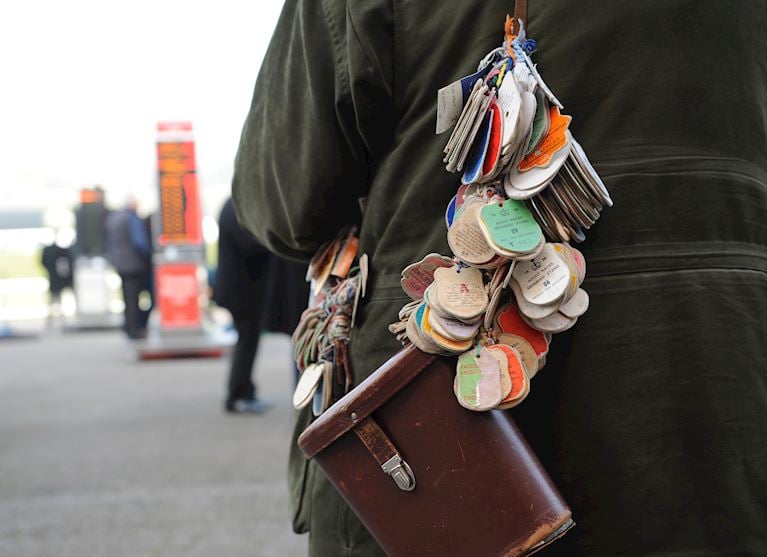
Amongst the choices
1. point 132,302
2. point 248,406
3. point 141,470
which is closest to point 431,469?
point 141,470

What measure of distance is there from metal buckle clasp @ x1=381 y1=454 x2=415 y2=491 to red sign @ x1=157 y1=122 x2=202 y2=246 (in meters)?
8.60

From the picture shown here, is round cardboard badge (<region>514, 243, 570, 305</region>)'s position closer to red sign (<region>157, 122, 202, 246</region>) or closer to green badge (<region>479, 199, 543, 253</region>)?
green badge (<region>479, 199, 543, 253</region>)

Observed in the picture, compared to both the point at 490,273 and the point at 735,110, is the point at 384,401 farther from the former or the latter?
the point at 735,110

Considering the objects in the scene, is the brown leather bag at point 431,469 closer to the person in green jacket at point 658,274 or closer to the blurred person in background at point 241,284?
the person in green jacket at point 658,274

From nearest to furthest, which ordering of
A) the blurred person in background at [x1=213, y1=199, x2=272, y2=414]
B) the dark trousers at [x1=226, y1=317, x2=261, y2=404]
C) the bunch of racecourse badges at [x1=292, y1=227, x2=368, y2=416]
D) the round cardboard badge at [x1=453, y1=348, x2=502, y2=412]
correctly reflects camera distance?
the round cardboard badge at [x1=453, y1=348, x2=502, y2=412], the bunch of racecourse badges at [x1=292, y1=227, x2=368, y2=416], the blurred person in background at [x1=213, y1=199, x2=272, y2=414], the dark trousers at [x1=226, y1=317, x2=261, y2=404]

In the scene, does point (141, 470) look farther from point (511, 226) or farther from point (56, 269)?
point (56, 269)

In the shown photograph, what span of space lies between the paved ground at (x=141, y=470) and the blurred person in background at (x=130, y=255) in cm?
284

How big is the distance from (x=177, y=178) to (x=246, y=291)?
443cm

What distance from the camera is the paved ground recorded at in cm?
348

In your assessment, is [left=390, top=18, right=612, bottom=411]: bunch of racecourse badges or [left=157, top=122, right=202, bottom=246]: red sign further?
[left=157, top=122, right=202, bottom=246]: red sign

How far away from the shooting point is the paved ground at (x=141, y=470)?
137 inches

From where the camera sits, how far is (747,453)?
1172 millimetres

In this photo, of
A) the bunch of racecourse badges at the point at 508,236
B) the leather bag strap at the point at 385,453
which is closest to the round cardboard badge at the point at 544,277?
the bunch of racecourse badges at the point at 508,236

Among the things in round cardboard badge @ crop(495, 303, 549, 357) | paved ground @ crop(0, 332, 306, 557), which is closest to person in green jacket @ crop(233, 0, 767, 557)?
round cardboard badge @ crop(495, 303, 549, 357)
